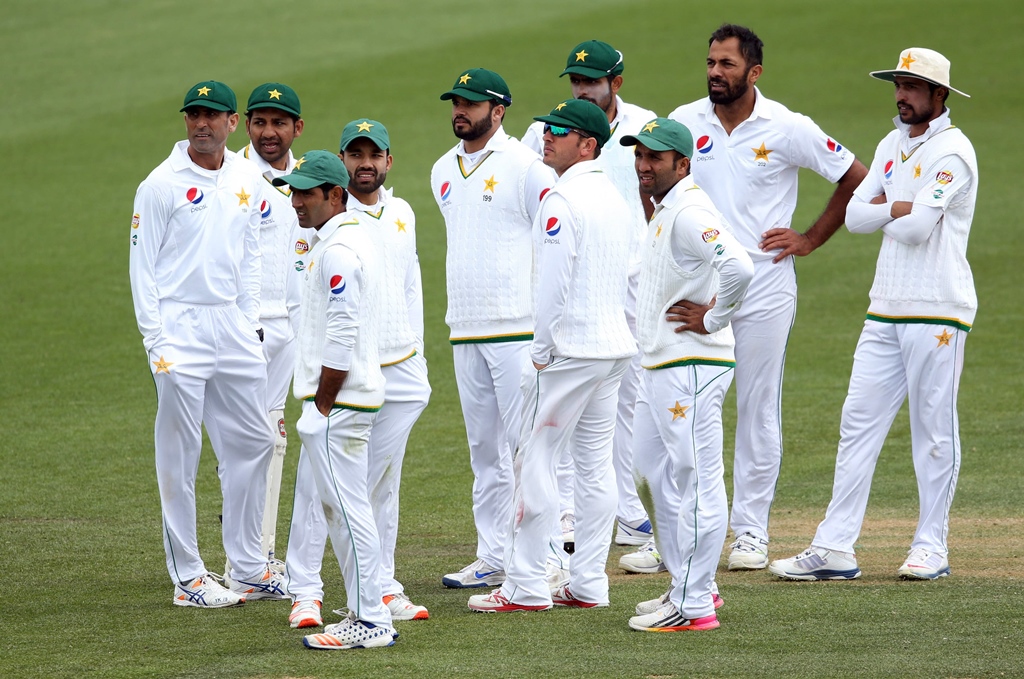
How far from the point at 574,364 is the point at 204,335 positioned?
2.01m

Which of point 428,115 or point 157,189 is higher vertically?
point 428,115

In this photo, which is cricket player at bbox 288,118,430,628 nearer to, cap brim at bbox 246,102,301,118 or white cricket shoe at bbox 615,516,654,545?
cap brim at bbox 246,102,301,118

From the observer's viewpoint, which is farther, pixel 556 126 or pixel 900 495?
pixel 900 495

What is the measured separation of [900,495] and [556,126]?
426 cm

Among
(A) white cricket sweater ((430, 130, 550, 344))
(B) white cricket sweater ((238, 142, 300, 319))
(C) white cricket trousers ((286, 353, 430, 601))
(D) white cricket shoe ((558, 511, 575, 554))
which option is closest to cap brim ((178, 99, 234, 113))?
(B) white cricket sweater ((238, 142, 300, 319))

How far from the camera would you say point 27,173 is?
23.6 m

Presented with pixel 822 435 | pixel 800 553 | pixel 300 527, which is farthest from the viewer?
pixel 822 435

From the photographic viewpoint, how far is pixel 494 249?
777 cm

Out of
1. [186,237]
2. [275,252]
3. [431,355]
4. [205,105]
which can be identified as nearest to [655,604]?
[186,237]

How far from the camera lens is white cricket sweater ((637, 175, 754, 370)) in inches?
255

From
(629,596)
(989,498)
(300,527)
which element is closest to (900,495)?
(989,498)

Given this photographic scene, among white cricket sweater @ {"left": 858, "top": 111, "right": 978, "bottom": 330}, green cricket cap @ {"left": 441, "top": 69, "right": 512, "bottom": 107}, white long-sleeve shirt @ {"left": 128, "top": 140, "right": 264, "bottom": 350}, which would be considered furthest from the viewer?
green cricket cap @ {"left": 441, "top": 69, "right": 512, "bottom": 107}

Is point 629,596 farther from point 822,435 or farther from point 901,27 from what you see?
point 901,27

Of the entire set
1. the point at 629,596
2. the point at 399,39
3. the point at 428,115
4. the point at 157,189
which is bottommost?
the point at 629,596
